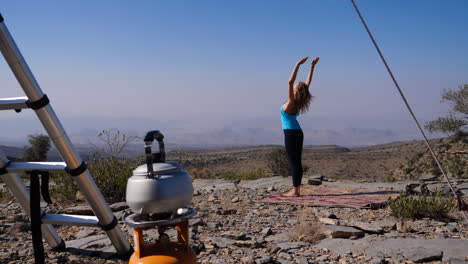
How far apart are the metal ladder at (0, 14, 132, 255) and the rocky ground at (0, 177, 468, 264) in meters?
0.67

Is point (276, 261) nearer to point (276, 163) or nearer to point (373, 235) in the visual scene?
point (373, 235)

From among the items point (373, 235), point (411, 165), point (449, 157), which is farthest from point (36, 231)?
point (411, 165)

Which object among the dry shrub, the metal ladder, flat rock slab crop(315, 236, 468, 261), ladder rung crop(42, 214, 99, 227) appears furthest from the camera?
the dry shrub

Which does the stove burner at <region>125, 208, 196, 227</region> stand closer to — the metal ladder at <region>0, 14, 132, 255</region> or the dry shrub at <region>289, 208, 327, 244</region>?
the metal ladder at <region>0, 14, 132, 255</region>

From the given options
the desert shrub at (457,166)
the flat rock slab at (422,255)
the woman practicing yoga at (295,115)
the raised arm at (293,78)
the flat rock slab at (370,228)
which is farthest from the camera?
the desert shrub at (457,166)

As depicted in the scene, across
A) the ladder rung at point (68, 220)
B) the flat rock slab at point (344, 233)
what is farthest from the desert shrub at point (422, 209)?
the ladder rung at point (68, 220)

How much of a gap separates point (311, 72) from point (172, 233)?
390cm

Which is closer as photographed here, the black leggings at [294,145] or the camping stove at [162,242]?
the camping stove at [162,242]

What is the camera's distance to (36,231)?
3.33 meters

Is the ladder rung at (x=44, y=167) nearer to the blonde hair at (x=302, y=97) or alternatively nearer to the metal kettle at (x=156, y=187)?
the metal kettle at (x=156, y=187)

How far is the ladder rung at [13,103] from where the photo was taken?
120 inches

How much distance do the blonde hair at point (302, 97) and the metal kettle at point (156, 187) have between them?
4.77 meters

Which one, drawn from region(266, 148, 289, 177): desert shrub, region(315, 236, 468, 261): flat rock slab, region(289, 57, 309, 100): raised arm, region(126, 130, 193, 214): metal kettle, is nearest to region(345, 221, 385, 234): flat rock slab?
region(315, 236, 468, 261): flat rock slab

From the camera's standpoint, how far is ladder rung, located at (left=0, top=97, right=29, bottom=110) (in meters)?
3.05
